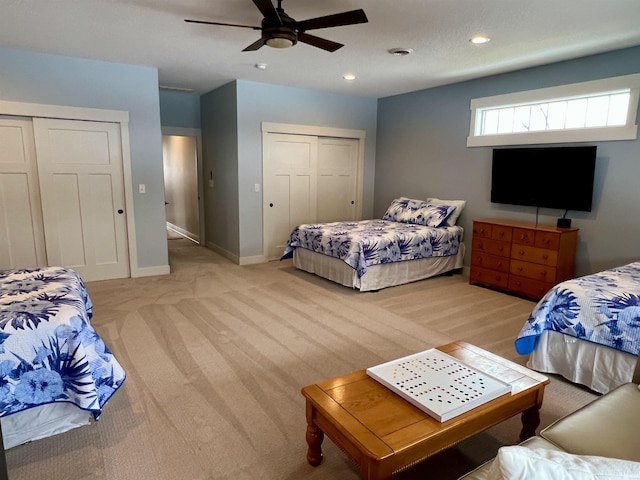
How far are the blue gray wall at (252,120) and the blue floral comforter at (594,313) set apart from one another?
3978mm

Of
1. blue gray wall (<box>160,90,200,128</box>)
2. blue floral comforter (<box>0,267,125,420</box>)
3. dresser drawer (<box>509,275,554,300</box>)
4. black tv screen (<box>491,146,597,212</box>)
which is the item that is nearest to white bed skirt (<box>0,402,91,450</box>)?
blue floral comforter (<box>0,267,125,420</box>)

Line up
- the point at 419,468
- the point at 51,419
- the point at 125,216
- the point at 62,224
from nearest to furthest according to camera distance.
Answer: the point at 419,468
the point at 51,419
the point at 62,224
the point at 125,216

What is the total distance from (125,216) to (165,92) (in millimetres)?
2459

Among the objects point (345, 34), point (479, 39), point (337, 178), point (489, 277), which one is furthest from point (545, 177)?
point (337, 178)

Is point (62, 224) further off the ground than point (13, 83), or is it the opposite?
point (13, 83)

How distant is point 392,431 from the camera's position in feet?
4.91

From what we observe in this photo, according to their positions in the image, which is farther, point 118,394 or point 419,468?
point 118,394

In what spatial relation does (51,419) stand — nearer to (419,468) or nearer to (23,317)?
(23,317)

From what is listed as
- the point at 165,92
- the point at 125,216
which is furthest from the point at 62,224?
the point at 165,92

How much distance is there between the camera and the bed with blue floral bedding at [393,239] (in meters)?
4.42

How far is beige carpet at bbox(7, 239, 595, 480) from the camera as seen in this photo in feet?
Answer: 6.19

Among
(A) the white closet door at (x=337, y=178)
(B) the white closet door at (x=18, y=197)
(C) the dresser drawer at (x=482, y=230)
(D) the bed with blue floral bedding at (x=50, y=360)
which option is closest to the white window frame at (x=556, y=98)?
(C) the dresser drawer at (x=482, y=230)

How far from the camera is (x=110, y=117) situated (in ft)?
15.1

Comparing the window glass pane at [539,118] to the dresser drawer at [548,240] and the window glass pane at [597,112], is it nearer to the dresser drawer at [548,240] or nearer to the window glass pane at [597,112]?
the window glass pane at [597,112]
